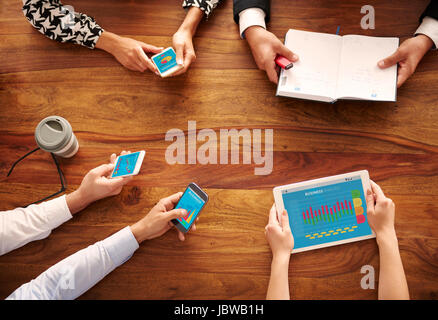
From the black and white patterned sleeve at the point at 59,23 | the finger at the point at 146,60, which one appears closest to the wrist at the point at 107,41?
the black and white patterned sleeve at the point at 59,23

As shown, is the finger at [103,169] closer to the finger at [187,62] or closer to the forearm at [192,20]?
the finger at [187,62]

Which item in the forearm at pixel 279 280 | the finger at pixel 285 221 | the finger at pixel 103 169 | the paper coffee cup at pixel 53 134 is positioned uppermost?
the paper coffee cup at pixel 53 134

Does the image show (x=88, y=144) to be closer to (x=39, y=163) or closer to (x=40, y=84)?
(x=39, y=163)

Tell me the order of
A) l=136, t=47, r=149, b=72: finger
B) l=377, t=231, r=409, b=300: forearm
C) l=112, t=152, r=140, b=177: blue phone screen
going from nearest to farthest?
l=377, t=231, r=409, b=300: forearm, l=112, t=152, r=140, b=177: blue phone screen, l=136, t=47, r=149, b=72: finger

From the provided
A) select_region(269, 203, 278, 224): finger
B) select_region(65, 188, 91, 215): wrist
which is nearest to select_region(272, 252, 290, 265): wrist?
select_region(269, 203, 278, 224): finger

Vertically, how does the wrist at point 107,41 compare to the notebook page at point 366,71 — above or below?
above

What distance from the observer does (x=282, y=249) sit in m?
1.04

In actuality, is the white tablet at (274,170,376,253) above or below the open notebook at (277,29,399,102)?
below

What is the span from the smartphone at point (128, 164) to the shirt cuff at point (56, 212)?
19cm

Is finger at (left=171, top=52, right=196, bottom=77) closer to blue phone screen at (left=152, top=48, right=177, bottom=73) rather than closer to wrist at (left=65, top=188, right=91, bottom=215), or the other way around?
blue phone screen at (left=152, top=48, right=177, bottom=73)

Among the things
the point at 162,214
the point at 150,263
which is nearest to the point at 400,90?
→ the point at 162,214

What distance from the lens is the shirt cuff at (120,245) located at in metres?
1.04

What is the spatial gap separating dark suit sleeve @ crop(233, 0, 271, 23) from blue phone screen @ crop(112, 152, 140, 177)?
67cm

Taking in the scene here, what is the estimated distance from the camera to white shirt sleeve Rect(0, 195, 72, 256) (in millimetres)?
1052
